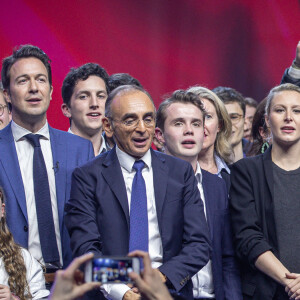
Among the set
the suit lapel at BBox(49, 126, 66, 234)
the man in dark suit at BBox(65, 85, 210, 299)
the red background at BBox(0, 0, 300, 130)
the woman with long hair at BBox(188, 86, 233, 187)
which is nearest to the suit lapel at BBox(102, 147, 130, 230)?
the man in dark suit at BBox(65, 85, 210, 299)

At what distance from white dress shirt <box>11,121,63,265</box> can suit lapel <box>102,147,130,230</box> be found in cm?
44

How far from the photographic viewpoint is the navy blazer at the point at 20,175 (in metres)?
3.03

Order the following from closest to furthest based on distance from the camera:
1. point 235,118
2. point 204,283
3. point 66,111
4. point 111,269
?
1. point 111,269
2. point 204,283
3. point 66,111
4. point 235,118

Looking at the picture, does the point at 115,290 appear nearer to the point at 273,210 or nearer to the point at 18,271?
the point at 18,271

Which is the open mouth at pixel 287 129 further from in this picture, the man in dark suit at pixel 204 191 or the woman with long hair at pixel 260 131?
the woman with long hair at pixel 260 131

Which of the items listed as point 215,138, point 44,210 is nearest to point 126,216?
point 44,210

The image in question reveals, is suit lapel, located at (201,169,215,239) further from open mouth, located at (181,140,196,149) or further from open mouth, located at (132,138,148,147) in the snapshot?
open mouth, located at (132,138,148,147)

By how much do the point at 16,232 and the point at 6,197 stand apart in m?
0.17

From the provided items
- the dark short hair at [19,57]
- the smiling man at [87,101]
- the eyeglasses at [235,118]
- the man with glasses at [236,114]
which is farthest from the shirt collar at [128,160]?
the eyeglasses at [235,118]

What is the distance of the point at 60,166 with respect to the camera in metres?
3.21

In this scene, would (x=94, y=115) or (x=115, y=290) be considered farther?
(x=94, y=115)

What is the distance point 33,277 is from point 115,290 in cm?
48

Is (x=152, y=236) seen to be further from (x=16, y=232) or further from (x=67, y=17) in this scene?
(x=67, y=17)

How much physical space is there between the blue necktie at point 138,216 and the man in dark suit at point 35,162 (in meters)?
0.50
